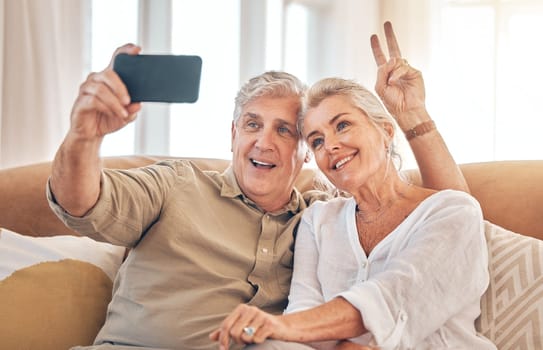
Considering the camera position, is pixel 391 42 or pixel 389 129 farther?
pixel 391 42

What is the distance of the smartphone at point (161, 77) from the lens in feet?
4.09

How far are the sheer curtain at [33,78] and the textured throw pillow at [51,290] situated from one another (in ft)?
2.66

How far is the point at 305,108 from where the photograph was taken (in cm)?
184

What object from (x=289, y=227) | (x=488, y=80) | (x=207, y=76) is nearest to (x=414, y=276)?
(x=289, y=227)

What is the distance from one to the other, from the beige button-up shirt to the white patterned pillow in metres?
0.48

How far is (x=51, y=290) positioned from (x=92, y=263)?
136 mm

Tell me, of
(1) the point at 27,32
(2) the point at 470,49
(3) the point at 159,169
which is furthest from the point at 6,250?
(2) the point at 470,49

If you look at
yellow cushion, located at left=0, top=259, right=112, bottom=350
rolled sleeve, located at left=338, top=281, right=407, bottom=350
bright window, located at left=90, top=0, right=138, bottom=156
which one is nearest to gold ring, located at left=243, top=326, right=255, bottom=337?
rolled sleeve, located at left=338, top=281, right=407, bottom=350

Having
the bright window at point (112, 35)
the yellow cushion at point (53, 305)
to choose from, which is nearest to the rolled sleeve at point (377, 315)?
the yellow cushion at point (53, 305)

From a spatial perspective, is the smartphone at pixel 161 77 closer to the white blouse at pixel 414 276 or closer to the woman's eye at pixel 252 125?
the white blouse at pixel 414 276

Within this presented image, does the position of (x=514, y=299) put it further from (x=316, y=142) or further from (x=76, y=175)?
(x=76, y=175)

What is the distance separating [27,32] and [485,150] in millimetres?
2223

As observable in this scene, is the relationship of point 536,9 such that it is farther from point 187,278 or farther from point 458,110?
point 187,278

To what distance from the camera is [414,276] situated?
1.46 meters
